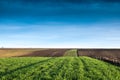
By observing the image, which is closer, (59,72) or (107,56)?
(59,72)

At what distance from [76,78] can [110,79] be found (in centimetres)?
334

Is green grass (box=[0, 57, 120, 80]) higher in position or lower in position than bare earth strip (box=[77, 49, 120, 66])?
lower

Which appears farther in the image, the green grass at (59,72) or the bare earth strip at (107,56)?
the bare earth strip at (107,56)

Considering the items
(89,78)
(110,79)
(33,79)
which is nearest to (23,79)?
(33,79)

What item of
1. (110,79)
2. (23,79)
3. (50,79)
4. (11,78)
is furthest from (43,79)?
(110,79)

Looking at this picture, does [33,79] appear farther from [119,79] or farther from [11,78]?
[119,79]

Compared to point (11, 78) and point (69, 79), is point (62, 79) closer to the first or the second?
point (69, 79)

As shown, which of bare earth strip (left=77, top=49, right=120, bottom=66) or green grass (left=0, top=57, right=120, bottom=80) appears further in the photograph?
bare earth strip (left=77, top=49, right=120, bottom=66)

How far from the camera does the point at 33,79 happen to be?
19.3 metres

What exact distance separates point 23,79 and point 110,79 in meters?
8.53

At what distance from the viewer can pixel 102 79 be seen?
64.5 ft

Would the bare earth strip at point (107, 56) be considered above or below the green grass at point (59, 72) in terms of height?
above

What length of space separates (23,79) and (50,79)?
2628 millimetres

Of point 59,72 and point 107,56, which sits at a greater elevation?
point 107,56
